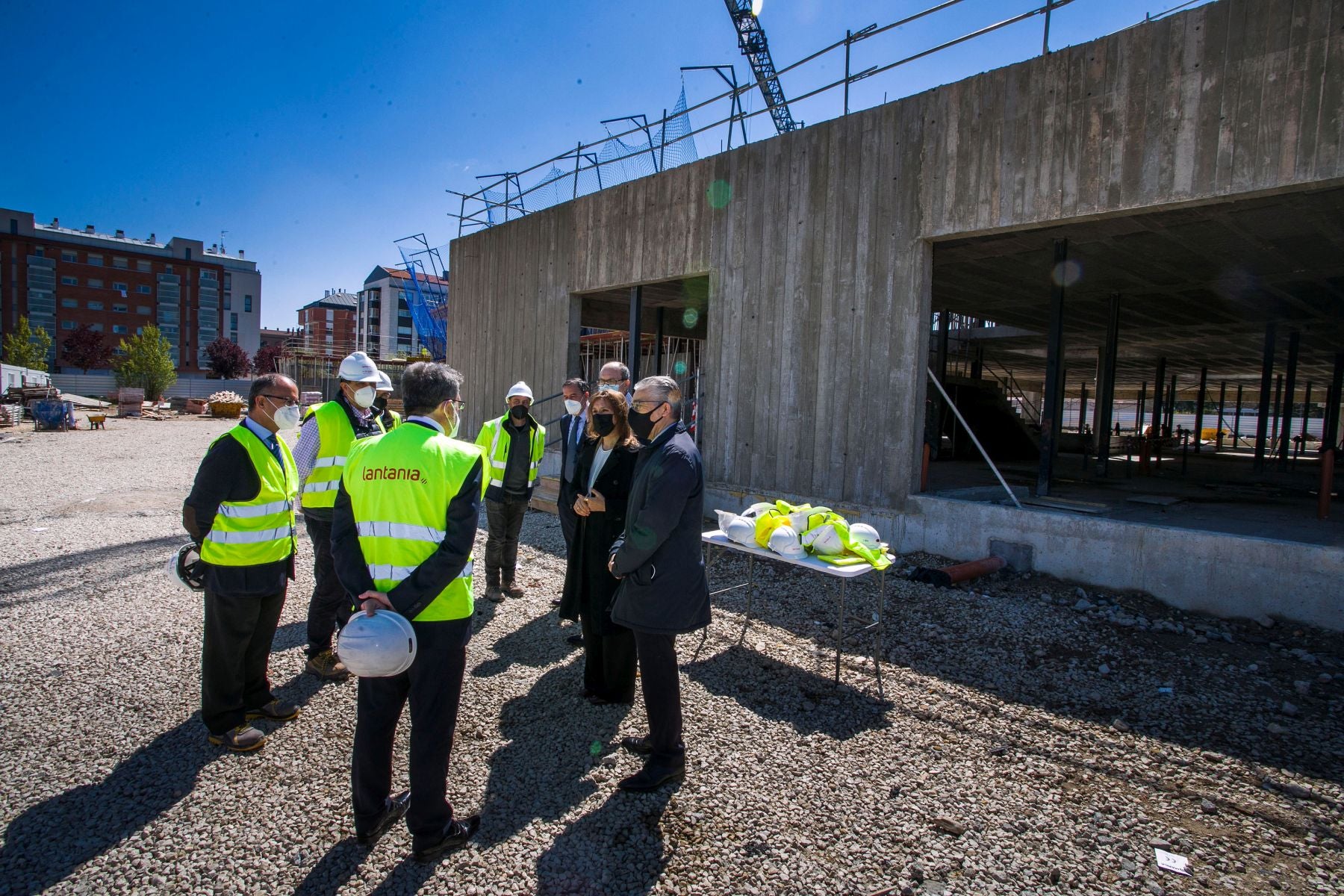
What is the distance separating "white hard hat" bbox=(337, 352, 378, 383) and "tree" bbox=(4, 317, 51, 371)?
62.1 meters

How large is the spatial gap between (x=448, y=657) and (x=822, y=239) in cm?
704

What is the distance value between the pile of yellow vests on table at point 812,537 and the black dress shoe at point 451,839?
246 centimetres

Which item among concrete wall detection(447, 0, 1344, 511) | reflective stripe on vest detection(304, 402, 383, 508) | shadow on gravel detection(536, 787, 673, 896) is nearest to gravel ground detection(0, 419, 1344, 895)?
shadow on gravel detection(536, 787, 673, 896)

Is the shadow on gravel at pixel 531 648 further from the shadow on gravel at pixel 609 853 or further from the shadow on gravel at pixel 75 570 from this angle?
the shadow on gravel at pixel 75 570

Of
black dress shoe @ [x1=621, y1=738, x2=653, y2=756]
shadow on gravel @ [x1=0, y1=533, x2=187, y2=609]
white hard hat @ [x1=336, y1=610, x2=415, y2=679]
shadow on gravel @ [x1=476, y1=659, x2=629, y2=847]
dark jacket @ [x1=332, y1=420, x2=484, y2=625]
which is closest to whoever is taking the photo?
white hard hat @ [x1=336, y1=610, x2=415, y2=679]

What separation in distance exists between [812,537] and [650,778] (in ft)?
6.48

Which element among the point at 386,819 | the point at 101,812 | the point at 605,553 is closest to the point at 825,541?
the point at 605,553

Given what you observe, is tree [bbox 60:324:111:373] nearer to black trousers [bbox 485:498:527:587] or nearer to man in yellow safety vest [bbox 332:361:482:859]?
black trousers [bbox 485:498:527:587]

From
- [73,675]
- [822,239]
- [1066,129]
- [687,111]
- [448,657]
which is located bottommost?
[73,675]

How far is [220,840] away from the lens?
2771 mm

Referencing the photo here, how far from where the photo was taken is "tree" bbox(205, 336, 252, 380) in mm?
60906

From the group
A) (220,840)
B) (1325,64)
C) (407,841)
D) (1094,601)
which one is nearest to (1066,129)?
(1325,64)

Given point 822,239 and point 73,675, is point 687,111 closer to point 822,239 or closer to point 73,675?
point 822,239

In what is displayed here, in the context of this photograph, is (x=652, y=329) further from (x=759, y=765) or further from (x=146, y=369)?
(x=146, y=369)
